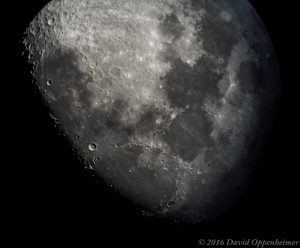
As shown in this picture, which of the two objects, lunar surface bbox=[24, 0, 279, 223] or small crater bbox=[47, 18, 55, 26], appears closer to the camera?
lunar surface bbox=[24, 0, 279, 223]

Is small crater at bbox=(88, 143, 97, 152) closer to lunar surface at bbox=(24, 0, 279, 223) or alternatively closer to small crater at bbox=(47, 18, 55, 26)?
lunar surface at bbox=(24, 0, 279, 223)

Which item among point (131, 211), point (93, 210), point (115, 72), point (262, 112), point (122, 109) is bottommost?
point (93, 210)

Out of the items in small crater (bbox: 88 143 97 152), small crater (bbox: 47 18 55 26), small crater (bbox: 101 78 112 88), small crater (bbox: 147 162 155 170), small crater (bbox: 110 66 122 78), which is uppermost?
small crater (bbox: 47 18 55 26)

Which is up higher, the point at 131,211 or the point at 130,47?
the point at 130,47

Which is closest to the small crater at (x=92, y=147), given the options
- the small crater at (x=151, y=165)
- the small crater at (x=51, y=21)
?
the small crater at (x=151, y=165)

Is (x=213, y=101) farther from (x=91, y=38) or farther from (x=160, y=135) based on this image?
(x=91, y=38)

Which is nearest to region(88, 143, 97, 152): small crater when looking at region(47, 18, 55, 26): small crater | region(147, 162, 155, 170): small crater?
region(147, 162, 155, 170): small crater

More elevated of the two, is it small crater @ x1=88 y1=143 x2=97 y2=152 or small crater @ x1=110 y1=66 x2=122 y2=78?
small crater @ x1=110 y1=66 x2=122 y2=78

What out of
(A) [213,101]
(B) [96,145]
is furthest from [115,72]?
(A) [213,101]

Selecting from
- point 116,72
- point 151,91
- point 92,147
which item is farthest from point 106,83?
point 92,147
